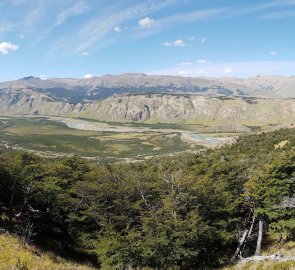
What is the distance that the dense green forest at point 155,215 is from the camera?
44000mm

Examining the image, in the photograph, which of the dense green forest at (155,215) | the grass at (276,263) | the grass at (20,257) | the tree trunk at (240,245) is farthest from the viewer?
the tree trunk at (240,245)

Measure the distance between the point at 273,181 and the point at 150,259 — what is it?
18447 millimetres

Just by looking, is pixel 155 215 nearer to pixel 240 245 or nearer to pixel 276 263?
pixel 240 245

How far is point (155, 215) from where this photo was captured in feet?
153

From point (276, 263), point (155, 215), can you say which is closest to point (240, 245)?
point (276, 263)

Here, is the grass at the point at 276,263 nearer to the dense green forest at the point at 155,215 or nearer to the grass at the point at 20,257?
the dense green forest at the point at 155,215

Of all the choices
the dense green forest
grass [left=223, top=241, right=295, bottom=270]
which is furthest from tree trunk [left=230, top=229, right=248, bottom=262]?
grass [left=223, top=241, right=295, bottom=270]

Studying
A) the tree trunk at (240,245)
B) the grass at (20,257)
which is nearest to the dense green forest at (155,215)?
the tree trunk at (240,245)

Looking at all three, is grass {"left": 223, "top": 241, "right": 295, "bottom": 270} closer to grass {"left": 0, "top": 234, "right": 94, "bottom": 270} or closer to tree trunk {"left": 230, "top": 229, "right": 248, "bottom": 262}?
tree trunk {"left": 230, "top": 229, "right": 248, "bottom": 262}

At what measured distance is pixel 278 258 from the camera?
39031 mm

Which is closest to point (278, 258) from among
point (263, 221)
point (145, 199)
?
point (263, 221)

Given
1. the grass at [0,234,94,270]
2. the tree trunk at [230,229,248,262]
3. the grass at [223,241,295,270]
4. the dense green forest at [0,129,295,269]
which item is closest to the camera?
the grass at [0,234,94,270]

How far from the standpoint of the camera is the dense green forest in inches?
1732

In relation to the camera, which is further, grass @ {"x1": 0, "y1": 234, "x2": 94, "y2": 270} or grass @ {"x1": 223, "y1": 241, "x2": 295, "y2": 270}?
grass @ {"x1": 223, "y1": 241, "x2": 295, "y2": 270}
